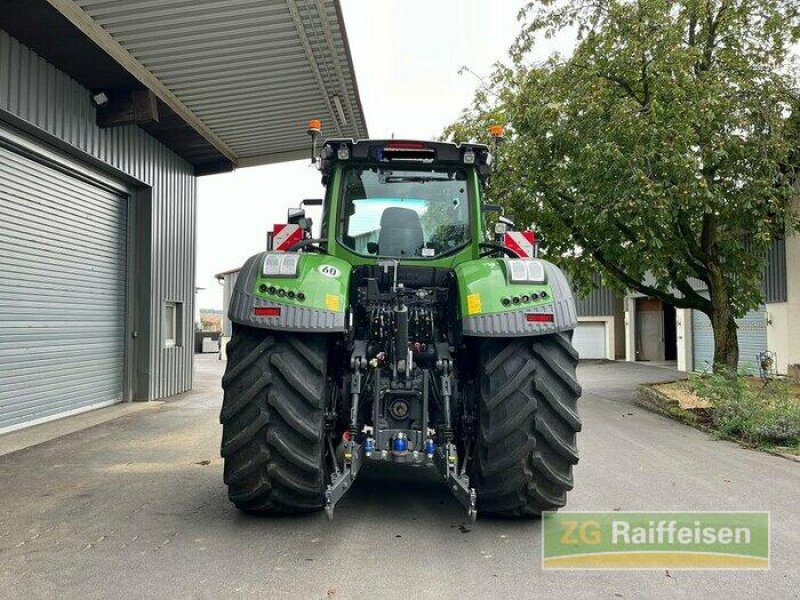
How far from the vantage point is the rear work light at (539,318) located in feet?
12.6

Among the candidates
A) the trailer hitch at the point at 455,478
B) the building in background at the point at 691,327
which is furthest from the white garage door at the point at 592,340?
the trailer hitch at the point at 455,478

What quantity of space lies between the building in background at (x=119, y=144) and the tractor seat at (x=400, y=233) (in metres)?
3.83

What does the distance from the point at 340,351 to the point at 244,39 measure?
17.7ft

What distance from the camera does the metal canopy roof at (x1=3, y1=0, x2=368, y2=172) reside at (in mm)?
7234

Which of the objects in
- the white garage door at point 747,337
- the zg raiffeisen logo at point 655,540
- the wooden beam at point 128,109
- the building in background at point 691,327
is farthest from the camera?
the white garage door at point 747,337

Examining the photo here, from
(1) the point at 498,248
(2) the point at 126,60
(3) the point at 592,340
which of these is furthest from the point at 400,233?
(3) the point at 592,340

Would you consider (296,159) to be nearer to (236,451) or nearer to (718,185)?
(718,185)

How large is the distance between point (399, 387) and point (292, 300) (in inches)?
34.3

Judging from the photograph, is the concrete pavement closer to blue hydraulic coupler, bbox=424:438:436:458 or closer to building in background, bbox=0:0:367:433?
blue hydraulic coupler, bbox=424:438:436:458

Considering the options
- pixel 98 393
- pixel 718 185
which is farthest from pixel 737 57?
pixel 98 393

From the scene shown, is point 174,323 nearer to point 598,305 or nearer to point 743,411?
point 743,411

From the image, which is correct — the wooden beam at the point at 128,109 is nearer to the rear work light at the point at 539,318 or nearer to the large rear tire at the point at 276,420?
the large rear tire at the point at 276,420

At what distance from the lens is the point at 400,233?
475 centimetres

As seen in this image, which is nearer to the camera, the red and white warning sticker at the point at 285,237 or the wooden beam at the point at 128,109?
the red and white warning sticker at the point at 285,237
